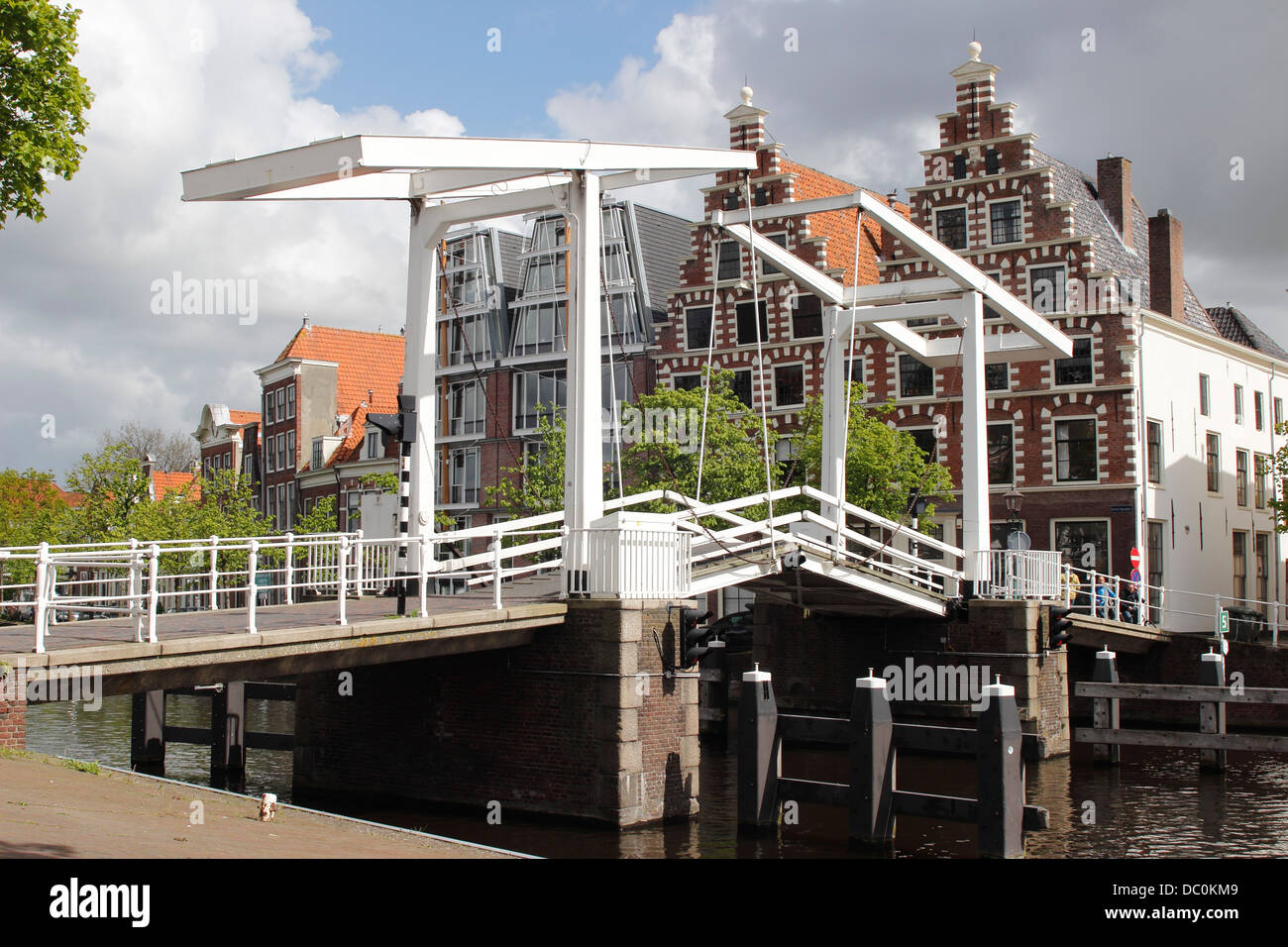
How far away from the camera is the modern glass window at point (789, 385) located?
3653 cm

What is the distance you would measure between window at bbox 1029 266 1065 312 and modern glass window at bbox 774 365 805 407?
6.58 meters

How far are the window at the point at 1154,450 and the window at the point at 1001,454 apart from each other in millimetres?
3232

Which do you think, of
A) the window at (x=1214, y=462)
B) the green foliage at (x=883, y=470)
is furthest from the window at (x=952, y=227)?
the window at (x=1214, y=462)

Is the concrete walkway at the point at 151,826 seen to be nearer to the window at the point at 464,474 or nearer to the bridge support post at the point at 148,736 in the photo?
the bridge support post at the point at 148,736

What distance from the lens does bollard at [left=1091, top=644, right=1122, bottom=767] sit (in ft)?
72.6

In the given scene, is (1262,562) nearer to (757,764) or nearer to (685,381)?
(685,381)

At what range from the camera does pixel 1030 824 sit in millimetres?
14375

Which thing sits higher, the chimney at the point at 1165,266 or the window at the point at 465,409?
the chimney at the point at 1165,266

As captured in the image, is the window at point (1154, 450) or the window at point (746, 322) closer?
the window at point (1154, 450)

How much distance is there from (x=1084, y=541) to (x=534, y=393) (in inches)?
739

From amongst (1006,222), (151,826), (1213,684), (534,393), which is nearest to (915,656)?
(1213,684)

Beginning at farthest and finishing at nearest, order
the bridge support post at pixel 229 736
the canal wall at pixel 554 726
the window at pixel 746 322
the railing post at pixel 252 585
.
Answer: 1. the window at pixel 746 322
2. the bridge support post at pixel 229 736
3. the canal wall at pixel 554 726
4. the railing post at pixel 252 585
